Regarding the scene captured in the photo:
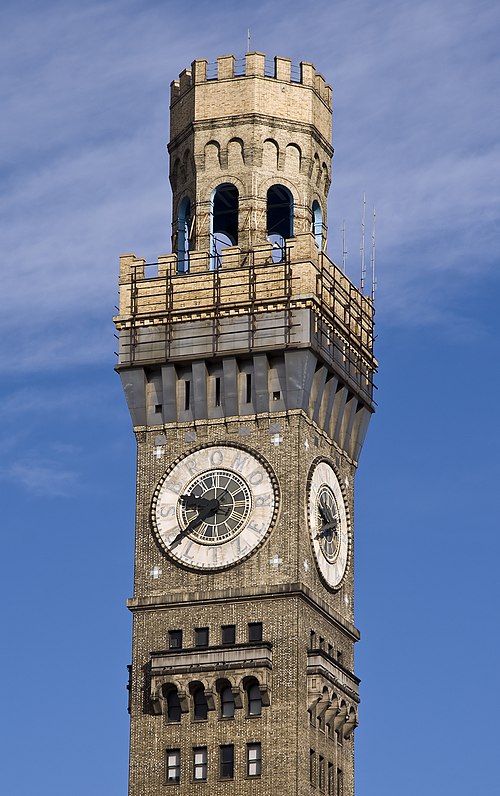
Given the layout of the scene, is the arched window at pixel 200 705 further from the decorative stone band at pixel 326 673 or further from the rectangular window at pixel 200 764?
the decorative stone band at pixel 326 673

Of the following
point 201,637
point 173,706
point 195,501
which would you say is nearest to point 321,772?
point 173,706

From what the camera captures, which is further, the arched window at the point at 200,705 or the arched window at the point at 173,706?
the arched window at the point at 173,706

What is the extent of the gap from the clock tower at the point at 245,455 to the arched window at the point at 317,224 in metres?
0.07

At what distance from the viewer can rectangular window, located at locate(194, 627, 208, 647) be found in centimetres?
13625

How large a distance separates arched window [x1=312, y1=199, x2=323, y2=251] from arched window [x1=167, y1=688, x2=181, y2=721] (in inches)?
982

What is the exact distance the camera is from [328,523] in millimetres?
139875

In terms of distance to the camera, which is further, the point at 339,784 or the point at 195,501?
the point at 195,501

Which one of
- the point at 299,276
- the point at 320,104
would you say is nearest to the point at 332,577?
the point at 299,276

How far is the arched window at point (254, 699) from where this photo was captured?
134250mm

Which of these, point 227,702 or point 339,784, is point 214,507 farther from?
point 339,784

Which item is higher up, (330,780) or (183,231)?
(183,231)

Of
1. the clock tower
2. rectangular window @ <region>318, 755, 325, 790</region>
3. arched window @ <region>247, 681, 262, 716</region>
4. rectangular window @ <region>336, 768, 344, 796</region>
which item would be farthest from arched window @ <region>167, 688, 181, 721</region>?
rectangular window @ <region>336, 768, 344, 796</region>

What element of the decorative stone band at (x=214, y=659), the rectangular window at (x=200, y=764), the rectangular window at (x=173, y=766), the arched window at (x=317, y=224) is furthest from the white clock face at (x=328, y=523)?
the arched window at (x=317, y=224)

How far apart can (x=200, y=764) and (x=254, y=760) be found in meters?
2.67
